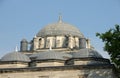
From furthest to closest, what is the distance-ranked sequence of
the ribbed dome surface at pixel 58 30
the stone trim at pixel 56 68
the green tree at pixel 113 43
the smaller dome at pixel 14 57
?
the ribbed dome surface at pixel 58 30 → the smaller dome at pixel 14 57 → the stone trim at pixel 56 68 → the green tree at pixel 113 43

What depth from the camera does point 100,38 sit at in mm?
23422

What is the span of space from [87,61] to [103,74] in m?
2.23

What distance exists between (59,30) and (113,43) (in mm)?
15143

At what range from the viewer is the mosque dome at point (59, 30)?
37344 millimetres

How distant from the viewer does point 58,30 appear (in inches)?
1480

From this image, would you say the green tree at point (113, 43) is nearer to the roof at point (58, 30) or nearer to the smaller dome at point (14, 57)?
the smaller dome at point (14, 57)

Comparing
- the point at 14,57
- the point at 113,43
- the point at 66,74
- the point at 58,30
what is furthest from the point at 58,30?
the point at 113,43

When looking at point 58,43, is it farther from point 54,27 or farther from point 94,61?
point 94,61

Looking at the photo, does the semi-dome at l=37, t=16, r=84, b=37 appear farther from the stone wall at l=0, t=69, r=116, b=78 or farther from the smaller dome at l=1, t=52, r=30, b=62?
the stone wall at l=0, t=69, r=116, b=78

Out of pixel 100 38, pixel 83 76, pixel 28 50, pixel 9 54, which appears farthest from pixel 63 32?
pixel 100 38

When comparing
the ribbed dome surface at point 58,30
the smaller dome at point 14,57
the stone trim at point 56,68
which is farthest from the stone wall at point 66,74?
the ribbed dome surface at point 58,30

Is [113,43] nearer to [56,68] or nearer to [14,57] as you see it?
[56,68]

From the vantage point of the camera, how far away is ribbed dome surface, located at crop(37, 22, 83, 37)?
37344 mm

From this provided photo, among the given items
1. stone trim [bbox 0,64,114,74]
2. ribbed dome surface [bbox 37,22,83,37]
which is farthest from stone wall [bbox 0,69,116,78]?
ribbed dome surface [bbox 37,22,83,37]
